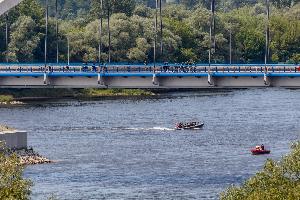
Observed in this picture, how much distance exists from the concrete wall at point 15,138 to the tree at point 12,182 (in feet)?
139

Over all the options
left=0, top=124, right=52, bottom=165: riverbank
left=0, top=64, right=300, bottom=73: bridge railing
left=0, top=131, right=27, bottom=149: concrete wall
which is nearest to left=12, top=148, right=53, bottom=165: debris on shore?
left=0, top=124, right=52, bottom=165: riverbank

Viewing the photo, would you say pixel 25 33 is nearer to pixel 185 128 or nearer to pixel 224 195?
pixel 185 128

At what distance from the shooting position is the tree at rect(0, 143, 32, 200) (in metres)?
57.6

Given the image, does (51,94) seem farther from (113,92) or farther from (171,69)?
(171,69)

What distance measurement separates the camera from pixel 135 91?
184 metres

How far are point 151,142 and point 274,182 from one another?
53156mm

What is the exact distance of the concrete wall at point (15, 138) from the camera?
102938mm

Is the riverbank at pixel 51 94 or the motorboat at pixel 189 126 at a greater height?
the riverbank at pixel 51 94

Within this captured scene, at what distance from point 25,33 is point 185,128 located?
5901cm

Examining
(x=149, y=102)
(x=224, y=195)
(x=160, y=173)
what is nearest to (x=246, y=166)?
(x=160, y=173)

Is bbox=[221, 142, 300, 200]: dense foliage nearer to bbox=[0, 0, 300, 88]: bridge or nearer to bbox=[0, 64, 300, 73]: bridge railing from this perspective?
bbox=[0, 0, 300, 88]: bridge

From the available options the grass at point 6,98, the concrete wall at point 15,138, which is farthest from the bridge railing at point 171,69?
the grass at point 6,98

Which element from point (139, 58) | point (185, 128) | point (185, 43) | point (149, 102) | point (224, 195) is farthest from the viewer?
point (185, 43)

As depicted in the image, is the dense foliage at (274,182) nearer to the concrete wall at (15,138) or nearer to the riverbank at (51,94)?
the concrete wall at (15,138)
